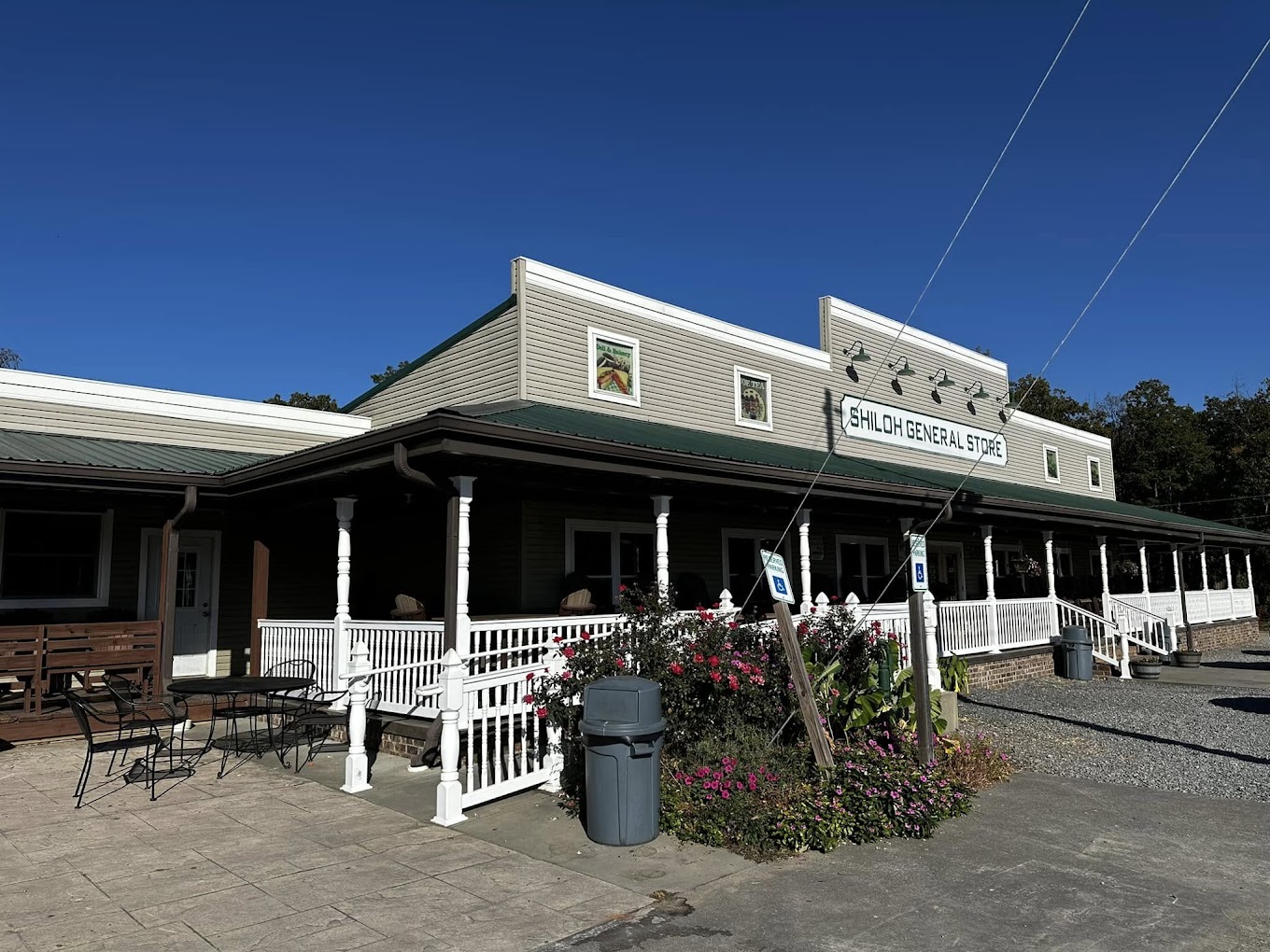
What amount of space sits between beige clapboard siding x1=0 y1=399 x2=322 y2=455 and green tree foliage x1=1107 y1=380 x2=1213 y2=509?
155ft

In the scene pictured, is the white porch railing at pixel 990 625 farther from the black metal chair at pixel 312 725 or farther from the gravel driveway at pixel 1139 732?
the black metal chair at pixel 312 725

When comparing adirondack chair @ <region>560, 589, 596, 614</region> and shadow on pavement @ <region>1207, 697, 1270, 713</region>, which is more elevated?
adirondack chair @ <region>560, 589, 596, 614</region>

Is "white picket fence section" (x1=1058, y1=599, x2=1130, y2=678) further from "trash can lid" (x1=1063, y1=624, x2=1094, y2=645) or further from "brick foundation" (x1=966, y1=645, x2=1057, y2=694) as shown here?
"brick foundation" (x1=966, y1=645, x2=1057, y2=694)

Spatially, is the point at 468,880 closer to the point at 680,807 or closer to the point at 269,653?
the point at 680,807

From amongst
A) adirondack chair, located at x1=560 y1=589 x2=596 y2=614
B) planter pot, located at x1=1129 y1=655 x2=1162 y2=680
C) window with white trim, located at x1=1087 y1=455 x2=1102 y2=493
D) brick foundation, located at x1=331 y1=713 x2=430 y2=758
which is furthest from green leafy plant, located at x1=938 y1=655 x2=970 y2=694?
window with white trim, located at x1=1087 y1=455 x2=1102 y2=493

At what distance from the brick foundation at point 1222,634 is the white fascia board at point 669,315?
527 inches

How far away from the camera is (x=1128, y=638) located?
19.0 m

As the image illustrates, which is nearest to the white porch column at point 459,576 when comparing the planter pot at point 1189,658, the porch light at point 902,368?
the porch light at point 902,368

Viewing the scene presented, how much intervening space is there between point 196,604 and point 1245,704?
16.1 meters

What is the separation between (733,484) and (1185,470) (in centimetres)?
4716

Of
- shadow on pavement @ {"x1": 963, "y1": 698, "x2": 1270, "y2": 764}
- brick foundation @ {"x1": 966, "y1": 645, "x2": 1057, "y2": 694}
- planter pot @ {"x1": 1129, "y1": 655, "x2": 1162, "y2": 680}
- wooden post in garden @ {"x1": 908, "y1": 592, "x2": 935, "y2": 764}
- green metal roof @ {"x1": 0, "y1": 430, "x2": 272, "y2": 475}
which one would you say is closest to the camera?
wooden post in garden @ {"x1": 908, "y1": 592, "x2": 935, "y2": 764}

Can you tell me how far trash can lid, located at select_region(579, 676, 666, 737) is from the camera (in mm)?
6145

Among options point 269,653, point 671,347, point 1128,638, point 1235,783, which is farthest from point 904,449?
point 269,653

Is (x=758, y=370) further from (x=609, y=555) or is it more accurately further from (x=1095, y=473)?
(x=1095, y=473)
